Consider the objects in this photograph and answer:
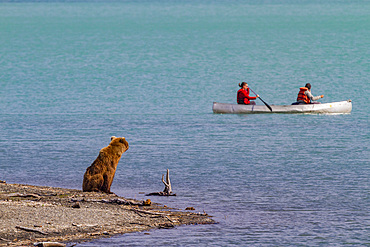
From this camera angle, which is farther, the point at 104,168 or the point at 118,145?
the point at 118,145

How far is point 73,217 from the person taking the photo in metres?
14.8

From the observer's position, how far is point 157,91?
63500 mm

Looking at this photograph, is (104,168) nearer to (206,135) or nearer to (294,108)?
(206,135)

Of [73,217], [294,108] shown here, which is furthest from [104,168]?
[294,108]

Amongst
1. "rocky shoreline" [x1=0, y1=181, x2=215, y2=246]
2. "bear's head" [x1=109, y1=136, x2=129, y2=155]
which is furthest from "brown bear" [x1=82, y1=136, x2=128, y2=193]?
"rocky shoreline" [x1=0, y1=181, x2=215, y2=246]

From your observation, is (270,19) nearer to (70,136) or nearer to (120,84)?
(120,84)

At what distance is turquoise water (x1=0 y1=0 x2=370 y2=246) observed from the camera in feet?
55.1

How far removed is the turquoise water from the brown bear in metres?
1.34

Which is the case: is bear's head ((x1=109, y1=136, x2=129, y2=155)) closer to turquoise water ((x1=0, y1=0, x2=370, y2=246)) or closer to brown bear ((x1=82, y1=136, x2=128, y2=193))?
brown bear ((x1=82, y1=136, x2=128, y2=193))

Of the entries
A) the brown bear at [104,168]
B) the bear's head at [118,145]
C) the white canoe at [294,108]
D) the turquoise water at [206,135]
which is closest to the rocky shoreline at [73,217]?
the brown bear at [104,168]

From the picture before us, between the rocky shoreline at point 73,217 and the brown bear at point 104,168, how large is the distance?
1.08 ft

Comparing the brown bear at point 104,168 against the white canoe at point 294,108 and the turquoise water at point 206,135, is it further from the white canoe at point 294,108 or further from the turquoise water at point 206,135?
the white canoe at point 294,108

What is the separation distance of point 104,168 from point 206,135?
52.9 ft

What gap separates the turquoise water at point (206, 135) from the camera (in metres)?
16.8
